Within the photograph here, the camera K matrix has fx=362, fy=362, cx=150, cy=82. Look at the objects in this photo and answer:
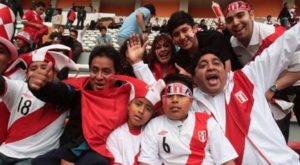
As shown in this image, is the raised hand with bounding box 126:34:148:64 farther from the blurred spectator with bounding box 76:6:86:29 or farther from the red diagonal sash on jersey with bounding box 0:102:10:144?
the blurred spectator with bounding box 76:6:86:29

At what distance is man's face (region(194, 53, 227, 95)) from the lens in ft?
7.80

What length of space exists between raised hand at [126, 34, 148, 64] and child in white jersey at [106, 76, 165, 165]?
0.96ft

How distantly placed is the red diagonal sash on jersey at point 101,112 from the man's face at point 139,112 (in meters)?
0.08

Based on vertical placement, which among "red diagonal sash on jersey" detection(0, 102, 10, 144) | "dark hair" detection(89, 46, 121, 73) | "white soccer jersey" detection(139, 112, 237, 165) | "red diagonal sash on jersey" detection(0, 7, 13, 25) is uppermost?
"red diagonal sash on jersey" detection(0, 7, 13, 25)

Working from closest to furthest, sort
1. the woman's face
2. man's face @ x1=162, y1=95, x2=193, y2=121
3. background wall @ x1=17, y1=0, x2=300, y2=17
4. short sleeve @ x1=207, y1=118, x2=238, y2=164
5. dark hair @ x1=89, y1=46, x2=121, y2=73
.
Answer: short sleeve @ x1=207, y1=118, x2=238, y2=164 → man's face @ x1=162, y1=95, x2=193, y2=121 → dark hair @ x1=89, y1=46, x2=121, y2=73 → the woman's face → background wall @ x1=17, y1=0, x2=300, y2=17

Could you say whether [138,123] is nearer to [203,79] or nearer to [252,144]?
[203,79]

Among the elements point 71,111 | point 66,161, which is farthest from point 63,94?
point 66,161

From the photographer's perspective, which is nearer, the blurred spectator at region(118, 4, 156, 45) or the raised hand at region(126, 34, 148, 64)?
the raised hand at region(126, 34, 148, 64)

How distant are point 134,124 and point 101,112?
0.24 m

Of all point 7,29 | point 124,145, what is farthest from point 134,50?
point 7,29

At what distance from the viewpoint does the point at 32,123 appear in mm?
2566

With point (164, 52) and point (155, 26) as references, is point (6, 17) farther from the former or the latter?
point (155, 26)

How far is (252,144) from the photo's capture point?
7.38 feet

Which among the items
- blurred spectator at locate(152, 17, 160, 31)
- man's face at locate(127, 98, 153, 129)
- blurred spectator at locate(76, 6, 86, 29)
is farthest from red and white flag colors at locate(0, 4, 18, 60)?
blurred spectator at locate(76, 6, 86, 29)
